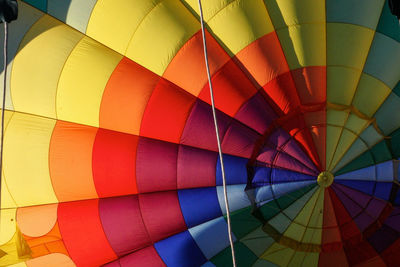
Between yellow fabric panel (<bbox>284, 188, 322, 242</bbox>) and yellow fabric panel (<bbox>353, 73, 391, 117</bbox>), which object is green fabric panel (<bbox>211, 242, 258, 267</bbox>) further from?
yellow fabric panel (<bbox>353, 73, 391, 117</bbox>)

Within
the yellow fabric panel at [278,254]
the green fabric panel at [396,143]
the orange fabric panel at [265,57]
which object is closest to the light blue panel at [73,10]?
the orange fabric panel at [265,57]

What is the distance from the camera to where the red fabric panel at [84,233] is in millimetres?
4125

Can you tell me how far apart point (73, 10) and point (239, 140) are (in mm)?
1601

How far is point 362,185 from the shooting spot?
379cm

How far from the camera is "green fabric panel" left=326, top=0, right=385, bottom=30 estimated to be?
12.2ft

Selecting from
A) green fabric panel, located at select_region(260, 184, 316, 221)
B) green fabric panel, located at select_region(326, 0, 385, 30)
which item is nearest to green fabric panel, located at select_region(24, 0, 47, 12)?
green fabric panel, located at select_region(326, 0, 385, 30)

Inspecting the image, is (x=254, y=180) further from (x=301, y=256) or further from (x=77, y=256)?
(x=77, y=256)

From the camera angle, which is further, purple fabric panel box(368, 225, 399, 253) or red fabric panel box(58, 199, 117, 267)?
red fabric panel box(58, 199, 117, 267)

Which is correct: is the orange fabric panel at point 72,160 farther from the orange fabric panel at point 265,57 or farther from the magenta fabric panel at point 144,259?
the orange fabric panel at point 265,57

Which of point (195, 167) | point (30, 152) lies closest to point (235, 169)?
point (195, 167)

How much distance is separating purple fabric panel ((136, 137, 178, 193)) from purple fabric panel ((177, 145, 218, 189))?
56 millimetres

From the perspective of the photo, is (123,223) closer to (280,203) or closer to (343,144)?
(280,203)

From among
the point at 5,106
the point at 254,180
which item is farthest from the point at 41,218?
the point at 254,180

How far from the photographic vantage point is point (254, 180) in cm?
373
